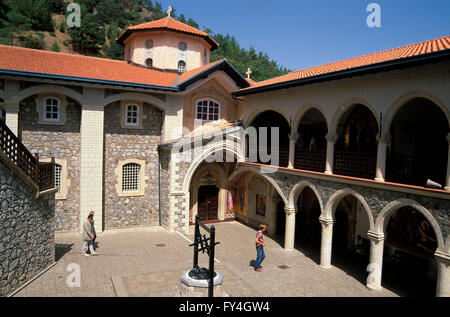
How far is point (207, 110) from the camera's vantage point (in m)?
18.5

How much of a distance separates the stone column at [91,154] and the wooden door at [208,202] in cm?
588

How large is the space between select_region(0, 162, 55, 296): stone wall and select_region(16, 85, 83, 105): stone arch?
5720 mm

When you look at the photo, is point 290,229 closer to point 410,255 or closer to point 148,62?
point 410,255

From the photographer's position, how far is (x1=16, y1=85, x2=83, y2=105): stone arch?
14062 mm

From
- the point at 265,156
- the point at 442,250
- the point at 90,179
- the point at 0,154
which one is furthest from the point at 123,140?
the point at 442,250

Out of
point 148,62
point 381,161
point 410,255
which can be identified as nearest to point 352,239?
point 410,255

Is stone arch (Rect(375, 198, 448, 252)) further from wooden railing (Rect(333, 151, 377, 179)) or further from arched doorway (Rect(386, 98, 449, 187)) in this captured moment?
arched doorway (Rect(386, 98, 449, 187))

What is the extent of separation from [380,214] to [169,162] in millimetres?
9659

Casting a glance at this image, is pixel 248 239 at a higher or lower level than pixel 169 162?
lower

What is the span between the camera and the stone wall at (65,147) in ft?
48.4

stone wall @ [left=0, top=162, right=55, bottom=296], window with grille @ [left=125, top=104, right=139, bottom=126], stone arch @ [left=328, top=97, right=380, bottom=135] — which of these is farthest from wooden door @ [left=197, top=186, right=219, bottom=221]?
stone wall @ [left=0, top=162, right=55, bottom=296]
